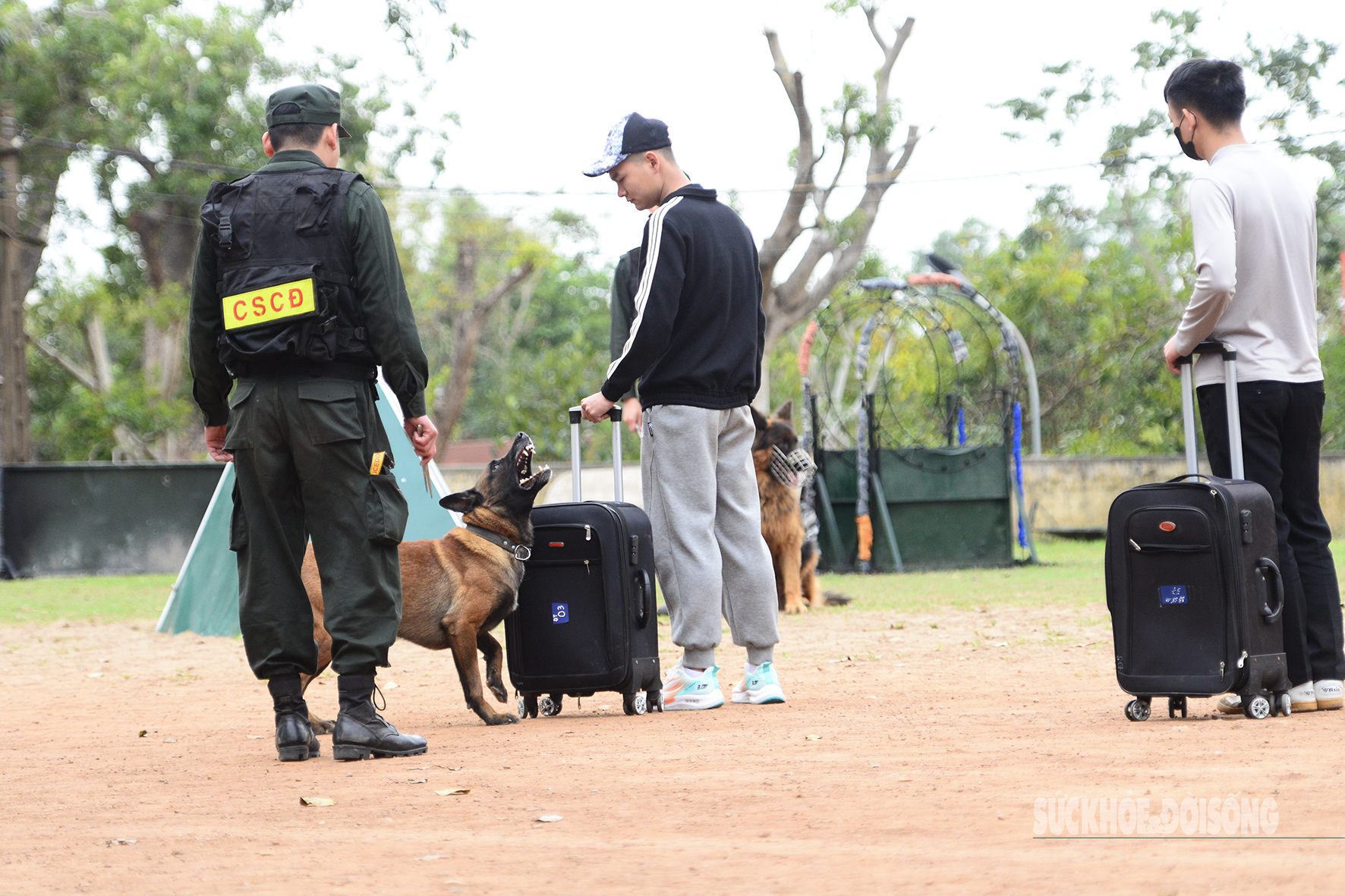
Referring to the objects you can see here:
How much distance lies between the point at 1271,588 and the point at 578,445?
2.43 metres

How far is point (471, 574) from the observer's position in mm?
4941

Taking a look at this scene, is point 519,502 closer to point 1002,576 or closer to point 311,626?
point 311,626

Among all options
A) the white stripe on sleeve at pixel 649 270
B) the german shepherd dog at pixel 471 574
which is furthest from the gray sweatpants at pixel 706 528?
the german shepherd dog at pixel 471 574

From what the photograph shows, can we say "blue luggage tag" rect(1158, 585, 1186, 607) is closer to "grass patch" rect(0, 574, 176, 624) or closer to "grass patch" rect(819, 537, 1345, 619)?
"grass patch" rect(819, 537, 1345, 619)

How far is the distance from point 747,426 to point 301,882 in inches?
115

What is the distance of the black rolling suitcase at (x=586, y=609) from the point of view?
4.89m

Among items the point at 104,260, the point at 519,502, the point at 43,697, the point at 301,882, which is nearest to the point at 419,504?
the point at 43,697

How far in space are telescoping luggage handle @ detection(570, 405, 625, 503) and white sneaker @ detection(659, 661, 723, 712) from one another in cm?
76

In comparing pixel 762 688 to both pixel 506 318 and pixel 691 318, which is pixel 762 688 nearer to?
pixel 691 318

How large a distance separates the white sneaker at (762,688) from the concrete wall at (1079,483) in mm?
14239

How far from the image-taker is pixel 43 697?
6.43 meters

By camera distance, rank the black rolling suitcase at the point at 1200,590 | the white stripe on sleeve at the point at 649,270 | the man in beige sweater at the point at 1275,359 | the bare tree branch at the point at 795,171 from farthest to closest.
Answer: the bare tree branch at the point at 795,171 < the white stripe on sleeve at the point at 649,270 < the man in beige sweater at the point at 1275,359 < the black rolling suitcase at the point at 1200,590

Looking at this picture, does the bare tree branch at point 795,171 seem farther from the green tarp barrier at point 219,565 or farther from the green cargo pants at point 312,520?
the green cargo pants at point 312,520

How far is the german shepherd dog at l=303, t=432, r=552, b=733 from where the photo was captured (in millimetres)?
4883
